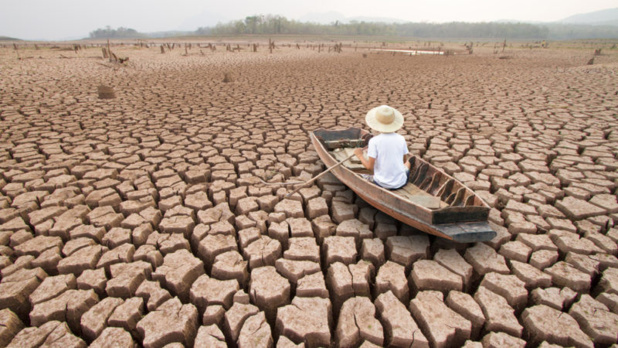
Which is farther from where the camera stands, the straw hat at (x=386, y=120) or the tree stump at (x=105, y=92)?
the tree stump at (x=105, y=92)

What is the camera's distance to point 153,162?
160 inches

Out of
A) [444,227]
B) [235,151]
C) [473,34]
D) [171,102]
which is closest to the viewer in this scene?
[444,227]

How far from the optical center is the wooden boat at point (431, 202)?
2277 millimetres

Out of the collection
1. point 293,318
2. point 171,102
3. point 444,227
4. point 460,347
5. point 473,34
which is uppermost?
point 473,34

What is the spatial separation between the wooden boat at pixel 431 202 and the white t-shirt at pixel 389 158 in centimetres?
16

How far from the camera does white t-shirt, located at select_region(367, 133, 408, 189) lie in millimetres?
2977

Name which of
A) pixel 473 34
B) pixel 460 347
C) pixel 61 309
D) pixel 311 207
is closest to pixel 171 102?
pixel 311 207

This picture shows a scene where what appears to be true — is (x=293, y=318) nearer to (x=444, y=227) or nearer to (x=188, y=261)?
(x=188, y=261)

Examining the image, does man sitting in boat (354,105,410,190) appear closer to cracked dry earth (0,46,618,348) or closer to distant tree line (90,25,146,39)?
cracked dry earth (0,46,618,348)

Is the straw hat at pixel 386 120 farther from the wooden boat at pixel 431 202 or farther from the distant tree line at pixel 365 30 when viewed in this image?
the distant tree line at pixel 365 30

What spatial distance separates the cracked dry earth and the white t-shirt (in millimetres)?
417

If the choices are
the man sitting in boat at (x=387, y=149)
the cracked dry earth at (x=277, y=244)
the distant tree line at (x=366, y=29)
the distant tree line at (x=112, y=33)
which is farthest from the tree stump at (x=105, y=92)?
the distant tree line at (x=112, y=33)

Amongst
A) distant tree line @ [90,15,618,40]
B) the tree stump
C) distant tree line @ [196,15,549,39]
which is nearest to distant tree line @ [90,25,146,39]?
distant tree line @ [90,15,618,40]

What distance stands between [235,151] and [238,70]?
905 centimetres
